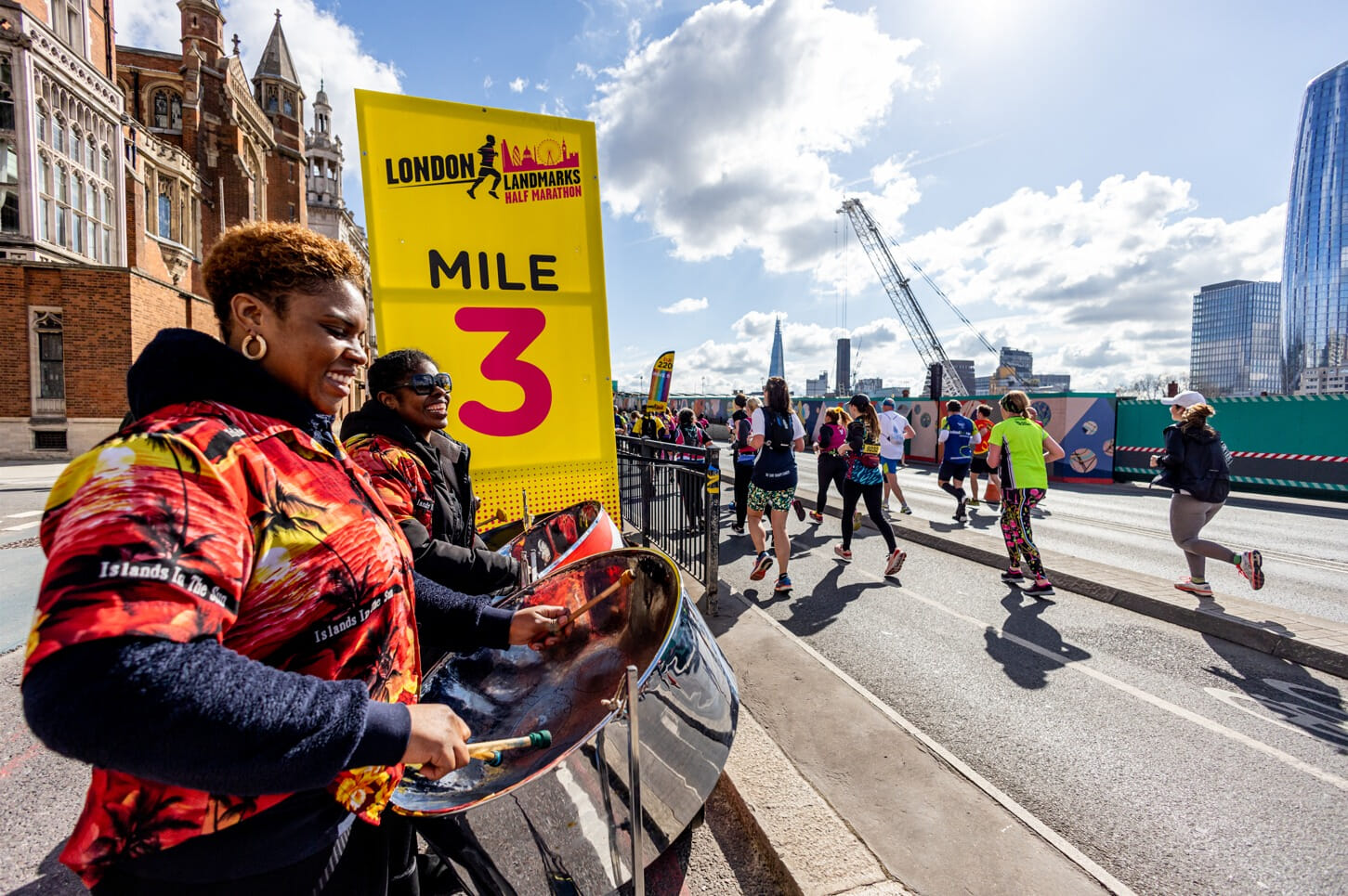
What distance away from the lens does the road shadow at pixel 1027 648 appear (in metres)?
4.24

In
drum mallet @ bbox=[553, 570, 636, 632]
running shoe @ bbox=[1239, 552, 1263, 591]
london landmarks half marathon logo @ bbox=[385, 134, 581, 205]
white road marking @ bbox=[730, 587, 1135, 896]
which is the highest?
london landmarks half marathon logo @ bbox=[385, 134, 581, 205]

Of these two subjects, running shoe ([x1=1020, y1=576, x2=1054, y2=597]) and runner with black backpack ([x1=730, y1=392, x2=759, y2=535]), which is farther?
runner with black backpack ([x1=730, y1=392, x2=759, y2=535])

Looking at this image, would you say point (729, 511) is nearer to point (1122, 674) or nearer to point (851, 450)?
point (851, 450)

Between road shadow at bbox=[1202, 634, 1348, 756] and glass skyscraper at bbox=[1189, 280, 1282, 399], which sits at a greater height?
glass skyscraper at bbox=[1189, 280, 1282, 399]

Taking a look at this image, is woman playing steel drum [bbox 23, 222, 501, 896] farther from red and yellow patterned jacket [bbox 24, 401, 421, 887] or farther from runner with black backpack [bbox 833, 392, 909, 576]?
runner with black backpack [bbox 833, 392, 909, 576]

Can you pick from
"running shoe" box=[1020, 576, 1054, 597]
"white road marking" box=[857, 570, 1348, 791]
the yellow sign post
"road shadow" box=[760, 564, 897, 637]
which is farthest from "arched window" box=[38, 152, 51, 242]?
"running shoe" box=[1020, 576, 1054, 597]

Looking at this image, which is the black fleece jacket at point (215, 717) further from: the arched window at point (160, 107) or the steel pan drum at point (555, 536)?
the arched window at point (160, 107)

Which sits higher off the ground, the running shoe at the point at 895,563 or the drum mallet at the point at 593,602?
the drum mallet at the point at 593,602

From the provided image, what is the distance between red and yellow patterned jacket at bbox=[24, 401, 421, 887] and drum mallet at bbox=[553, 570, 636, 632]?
2.45 ft

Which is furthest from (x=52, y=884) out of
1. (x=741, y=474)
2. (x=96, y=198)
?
(x=96, y=198)

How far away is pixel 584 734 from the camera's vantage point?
5.42ft

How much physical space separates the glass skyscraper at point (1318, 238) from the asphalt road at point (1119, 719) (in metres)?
130

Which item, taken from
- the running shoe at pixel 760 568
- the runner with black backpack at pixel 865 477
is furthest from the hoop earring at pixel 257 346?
the runner with black backpack at pixel 865 477

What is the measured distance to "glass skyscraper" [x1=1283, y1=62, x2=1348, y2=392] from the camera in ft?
311
